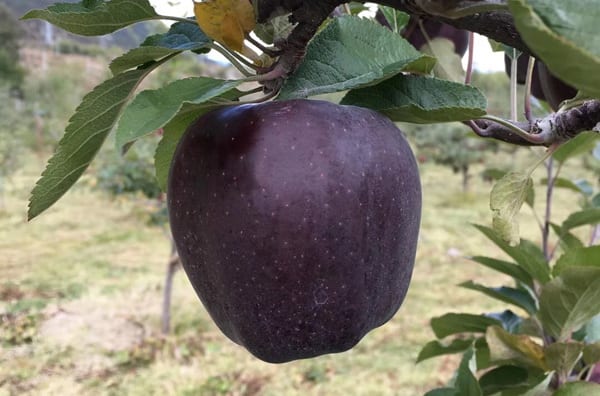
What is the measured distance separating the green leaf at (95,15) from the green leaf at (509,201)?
0.26 m

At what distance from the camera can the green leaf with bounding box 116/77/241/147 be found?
0.27 meters

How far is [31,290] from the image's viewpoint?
134 inches

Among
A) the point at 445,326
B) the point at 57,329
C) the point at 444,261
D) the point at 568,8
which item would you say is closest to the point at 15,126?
the point at 57,329

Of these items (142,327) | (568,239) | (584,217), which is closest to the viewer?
(584,217)

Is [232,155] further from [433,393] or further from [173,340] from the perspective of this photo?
[173,340]

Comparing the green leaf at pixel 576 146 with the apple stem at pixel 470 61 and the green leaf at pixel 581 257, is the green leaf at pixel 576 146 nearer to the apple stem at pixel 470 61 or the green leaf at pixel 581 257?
the green leaf at pixel 581 257

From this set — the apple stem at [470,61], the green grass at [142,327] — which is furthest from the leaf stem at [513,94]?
the green grass at [142,327]

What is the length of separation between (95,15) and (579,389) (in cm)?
55

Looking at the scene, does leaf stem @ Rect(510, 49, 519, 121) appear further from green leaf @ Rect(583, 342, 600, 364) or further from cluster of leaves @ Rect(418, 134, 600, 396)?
green leaf @ Rect(583, 342, 600, 364)

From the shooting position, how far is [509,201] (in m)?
0.42

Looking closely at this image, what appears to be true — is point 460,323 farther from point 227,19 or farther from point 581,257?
point 227,19

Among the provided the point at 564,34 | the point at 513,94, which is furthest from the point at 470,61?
the point at 564,34

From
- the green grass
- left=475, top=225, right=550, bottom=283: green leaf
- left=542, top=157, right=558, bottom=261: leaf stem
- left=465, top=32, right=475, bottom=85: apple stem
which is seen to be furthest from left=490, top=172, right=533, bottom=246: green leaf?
the green grass

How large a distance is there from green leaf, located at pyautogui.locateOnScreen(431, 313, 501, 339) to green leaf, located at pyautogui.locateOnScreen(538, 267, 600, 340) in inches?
4.6
